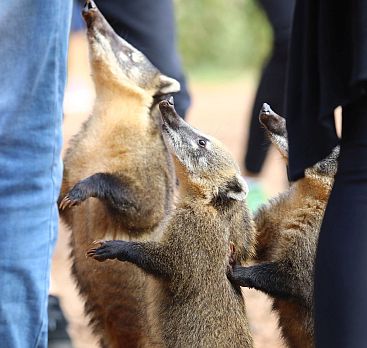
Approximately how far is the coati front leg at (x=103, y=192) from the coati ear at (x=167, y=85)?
1.73 feet

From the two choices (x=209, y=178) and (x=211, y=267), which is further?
(x=209, y=178)

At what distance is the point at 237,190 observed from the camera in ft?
14.7

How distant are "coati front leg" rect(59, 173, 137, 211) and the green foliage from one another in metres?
11.0

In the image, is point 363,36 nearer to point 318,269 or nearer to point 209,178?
point 318,269

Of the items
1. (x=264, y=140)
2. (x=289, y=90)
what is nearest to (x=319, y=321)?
(x=289, y=90)

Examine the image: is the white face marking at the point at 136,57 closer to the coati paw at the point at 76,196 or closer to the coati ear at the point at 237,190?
the coati paw at the point at 76,196

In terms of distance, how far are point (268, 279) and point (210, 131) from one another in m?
6.31

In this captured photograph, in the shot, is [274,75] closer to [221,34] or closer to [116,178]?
[116,178]

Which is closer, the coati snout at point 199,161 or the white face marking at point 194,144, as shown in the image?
the coati snout at point 199,161

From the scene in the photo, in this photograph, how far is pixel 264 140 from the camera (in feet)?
20.6

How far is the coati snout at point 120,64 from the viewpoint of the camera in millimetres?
5156

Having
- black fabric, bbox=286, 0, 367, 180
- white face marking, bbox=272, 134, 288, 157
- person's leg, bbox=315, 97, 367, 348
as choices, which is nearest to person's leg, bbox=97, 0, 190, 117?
white face marking, bbox=272, 134, 288, 157

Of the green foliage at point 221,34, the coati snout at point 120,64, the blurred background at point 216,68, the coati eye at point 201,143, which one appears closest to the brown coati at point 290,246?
the coati eye at point 201,143

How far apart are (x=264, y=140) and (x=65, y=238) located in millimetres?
1549
